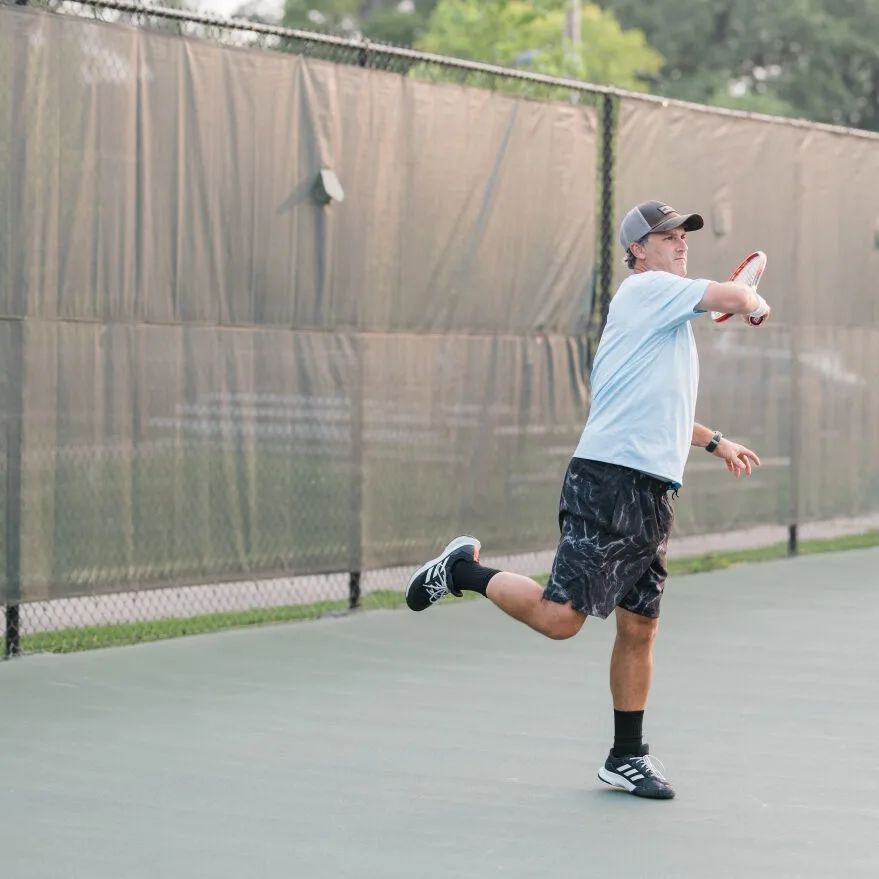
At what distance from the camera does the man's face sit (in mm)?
5797

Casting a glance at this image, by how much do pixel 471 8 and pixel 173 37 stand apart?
15643mm

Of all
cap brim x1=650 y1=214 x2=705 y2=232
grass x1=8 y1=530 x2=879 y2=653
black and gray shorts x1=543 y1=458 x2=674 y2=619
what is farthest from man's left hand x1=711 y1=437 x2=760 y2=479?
grass x1=8 y1=530 x2=879 y2=653

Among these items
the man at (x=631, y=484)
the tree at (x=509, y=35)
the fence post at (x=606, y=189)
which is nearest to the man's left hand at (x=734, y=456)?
the man at (x=631, y=484)

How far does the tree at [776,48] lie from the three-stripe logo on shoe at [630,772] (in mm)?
37738

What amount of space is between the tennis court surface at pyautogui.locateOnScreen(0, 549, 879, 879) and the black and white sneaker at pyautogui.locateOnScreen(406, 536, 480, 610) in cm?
58

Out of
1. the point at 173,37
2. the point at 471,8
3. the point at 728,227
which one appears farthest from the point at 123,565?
the point at 471,8

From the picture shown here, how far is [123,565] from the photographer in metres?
8.19

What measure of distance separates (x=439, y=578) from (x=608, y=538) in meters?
0.67

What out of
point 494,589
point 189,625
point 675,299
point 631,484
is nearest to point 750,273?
point 675,299

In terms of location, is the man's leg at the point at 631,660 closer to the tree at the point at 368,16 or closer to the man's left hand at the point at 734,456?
the man's left hand at the point at 734,456

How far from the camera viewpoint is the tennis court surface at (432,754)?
503 centimetres

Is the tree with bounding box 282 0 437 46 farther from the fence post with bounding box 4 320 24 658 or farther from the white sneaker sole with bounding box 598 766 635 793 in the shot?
the white sneaker sole with bounding box 598 766 635 793

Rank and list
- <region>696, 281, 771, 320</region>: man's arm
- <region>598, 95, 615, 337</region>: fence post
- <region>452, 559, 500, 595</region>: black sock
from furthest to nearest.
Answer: <region>598, 95, 615, 337</region>: fence post
<region>452, 559, 500, 595</region>: black sock
<region>696, 281, 771, 320</region>: man's arm

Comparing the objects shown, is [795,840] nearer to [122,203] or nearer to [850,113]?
[122,203]
